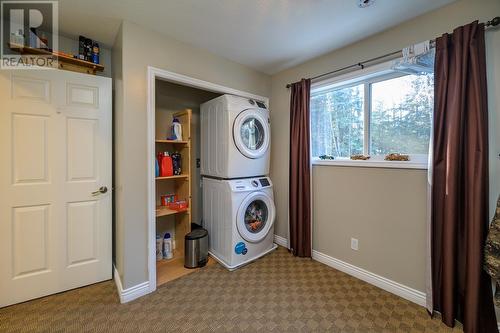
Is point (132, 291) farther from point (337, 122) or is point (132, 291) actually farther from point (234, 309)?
point (337, 122)

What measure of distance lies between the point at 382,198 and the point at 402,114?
0.78 metres

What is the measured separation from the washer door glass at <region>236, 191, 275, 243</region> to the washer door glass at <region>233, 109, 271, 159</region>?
0.51 metres

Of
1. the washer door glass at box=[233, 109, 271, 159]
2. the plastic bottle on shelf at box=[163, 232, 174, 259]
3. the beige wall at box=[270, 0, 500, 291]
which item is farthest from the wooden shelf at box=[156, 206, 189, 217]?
the beige wall at box=[270, 0, 500, 291]

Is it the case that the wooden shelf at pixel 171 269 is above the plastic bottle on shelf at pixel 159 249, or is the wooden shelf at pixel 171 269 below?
below

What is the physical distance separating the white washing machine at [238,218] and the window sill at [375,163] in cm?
77

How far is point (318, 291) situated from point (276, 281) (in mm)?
396

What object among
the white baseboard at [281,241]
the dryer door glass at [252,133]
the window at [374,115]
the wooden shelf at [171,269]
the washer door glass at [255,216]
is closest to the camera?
the window at [374,115]

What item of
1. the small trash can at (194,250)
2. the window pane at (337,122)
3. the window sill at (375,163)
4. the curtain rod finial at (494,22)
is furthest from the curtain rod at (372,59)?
the small trash can at (194,250)

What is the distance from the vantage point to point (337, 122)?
2.50m

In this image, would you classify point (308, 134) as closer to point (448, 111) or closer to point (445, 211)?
point (448, 111)

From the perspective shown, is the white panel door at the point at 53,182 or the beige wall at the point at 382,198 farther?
the white panel door at the point at 53,182

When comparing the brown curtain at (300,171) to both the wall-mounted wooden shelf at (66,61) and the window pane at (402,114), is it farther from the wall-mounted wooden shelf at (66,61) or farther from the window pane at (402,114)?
the wall-mounted wooden shelf at (66,61)

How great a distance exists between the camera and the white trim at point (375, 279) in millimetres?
1830

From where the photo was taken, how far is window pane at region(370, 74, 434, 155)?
186 centimetres
